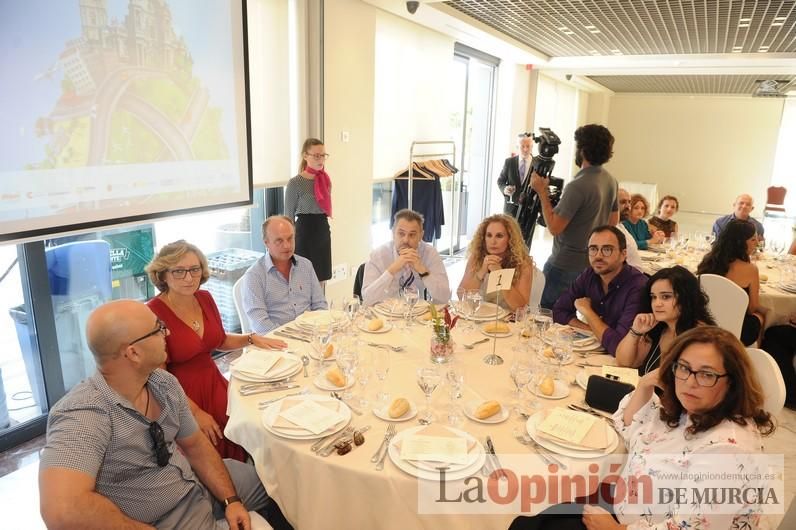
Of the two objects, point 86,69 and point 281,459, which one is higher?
point 86,69

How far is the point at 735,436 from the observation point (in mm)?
1455

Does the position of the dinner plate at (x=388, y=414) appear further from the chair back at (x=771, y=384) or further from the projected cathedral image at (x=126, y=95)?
the projected cathedral image at (x=126, y=95)

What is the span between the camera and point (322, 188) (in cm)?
439

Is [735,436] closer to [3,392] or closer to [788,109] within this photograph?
[3,392]


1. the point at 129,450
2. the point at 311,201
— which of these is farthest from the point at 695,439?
the point at 311,201

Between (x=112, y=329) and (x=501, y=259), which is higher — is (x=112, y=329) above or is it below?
above

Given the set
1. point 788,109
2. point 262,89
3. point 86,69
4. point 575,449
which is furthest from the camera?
point 788,109

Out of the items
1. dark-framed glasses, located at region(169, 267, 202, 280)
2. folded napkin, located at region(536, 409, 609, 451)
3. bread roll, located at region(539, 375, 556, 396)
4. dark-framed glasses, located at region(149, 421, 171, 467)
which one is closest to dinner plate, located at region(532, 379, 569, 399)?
bread roll, located at region(539, 375, 556, 396)

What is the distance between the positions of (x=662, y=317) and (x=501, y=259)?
3.86 ft

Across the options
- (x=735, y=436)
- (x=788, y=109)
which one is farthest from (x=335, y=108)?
(x=788, y=109)

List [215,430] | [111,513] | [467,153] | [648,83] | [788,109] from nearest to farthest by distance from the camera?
[111,513]
[215,430]
[467,153]
[648,83]
[788,109]

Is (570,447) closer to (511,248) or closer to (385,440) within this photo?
(385,440)

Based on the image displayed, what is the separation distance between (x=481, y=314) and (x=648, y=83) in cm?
1072

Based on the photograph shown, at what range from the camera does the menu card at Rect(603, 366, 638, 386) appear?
203cm
